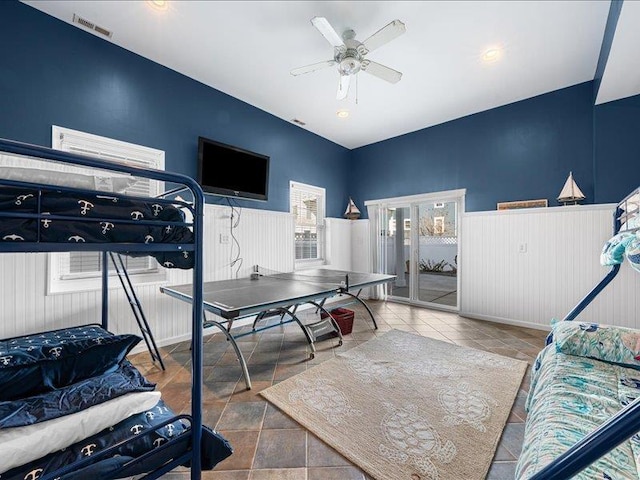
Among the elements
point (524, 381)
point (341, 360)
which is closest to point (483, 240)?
point (524, 381)

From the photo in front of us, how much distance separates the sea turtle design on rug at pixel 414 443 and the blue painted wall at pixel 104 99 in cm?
308

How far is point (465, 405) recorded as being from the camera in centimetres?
188

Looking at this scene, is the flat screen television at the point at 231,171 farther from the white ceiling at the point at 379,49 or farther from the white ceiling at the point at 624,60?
the white ceiling at the point at 624,60

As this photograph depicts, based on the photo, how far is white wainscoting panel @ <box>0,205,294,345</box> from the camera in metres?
2.14

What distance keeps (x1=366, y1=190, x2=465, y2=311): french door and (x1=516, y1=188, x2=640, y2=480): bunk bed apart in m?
2.45

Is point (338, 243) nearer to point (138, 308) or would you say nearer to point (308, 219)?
point (308, 219)

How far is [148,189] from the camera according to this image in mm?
2955

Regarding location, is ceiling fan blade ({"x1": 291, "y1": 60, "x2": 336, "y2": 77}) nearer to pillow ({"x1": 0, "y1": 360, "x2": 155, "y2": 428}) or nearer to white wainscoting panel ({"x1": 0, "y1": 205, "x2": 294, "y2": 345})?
white wainscoting panel ({"x1": 0, "y1": 205, "x2": 294, "y2": 345})

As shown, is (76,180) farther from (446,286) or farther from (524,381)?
(446,286)

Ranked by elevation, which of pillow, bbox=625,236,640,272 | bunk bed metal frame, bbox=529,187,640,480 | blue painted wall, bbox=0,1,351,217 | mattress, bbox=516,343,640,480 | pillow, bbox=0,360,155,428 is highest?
blue painted wall, bbox=0,1,351,217

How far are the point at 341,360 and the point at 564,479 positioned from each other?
2171 mm

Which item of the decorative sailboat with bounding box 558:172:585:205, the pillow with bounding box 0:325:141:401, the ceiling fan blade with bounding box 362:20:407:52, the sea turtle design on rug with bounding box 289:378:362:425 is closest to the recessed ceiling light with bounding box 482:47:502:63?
the ceiling fan blade with bounding box 362:20:407:52

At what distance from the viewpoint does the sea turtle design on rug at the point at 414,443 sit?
142cm

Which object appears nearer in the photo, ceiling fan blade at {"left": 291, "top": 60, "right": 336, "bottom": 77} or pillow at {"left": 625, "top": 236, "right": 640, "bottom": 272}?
pillow at {"left": 625, "top": 236, "right": 640, "bottom": 272}
